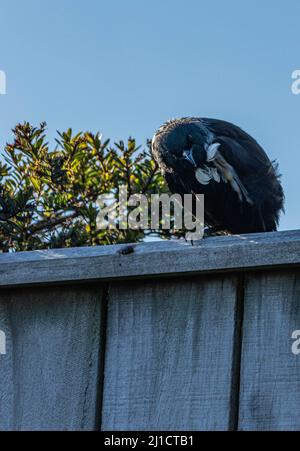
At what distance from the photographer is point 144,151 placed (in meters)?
4.05

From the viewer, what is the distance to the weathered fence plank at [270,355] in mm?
2080

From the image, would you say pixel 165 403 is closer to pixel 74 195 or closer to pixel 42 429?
pixel 42 429

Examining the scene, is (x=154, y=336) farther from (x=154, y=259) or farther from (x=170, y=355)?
(x=154, y=259)

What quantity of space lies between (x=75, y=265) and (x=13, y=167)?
164 centimetres

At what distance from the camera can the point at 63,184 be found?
3.75 metres

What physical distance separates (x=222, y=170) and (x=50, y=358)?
205 cm

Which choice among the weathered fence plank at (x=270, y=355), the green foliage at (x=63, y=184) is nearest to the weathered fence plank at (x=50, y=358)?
the weathered fence plank at (x=270, y=355)

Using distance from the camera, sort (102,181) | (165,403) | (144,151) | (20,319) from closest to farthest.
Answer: (165,403) < (20,319) < (102,181) < (144,151)

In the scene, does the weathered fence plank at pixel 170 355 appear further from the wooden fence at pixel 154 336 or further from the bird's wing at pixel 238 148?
the bird's wing at pixel 238 148

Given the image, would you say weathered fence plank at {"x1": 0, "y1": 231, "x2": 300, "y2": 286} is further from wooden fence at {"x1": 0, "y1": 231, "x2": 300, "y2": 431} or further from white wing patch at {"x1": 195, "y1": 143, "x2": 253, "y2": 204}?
white wing patch at {"x1": 195, "y1": 143, "x2": 253, "y2": 204}

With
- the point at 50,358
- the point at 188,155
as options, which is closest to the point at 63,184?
the point at 188,155

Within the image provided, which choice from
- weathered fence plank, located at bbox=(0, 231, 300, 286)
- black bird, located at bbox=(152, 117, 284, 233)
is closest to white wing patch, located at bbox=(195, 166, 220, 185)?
black bird, located at bbox=(152, 117, 284, 233)

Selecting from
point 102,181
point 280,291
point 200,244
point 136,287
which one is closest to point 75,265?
point 136,287

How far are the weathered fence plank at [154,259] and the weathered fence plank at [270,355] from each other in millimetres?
61
